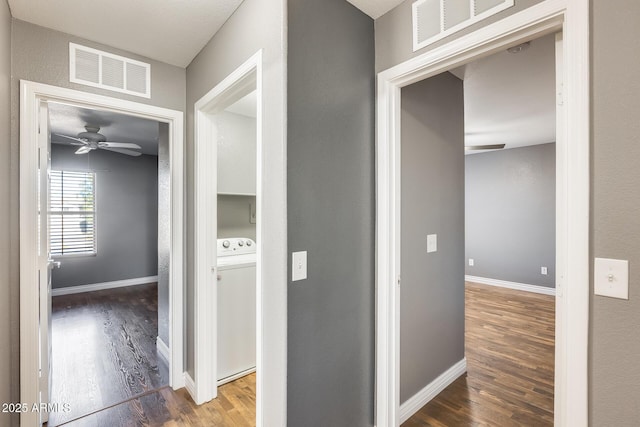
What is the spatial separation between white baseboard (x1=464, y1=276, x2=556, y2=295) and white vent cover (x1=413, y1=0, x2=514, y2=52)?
535cm

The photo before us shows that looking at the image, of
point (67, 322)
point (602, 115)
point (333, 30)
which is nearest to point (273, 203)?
point (333, 30)

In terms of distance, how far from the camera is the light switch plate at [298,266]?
4.53ft

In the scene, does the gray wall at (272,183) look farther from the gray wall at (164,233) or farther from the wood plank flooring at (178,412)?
the gray wall at (164,233)

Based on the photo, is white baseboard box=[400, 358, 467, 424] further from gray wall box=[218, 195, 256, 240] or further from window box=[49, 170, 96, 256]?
window box=[49, 170, 96, 256]

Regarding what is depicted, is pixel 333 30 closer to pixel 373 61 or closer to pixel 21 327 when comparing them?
pixel 373 61

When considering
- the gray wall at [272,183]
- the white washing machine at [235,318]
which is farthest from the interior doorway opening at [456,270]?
the white washing machine at [235,318]

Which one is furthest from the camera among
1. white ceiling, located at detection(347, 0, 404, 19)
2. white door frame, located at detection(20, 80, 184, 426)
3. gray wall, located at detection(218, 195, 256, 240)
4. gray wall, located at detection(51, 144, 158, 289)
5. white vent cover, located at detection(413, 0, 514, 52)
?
gray wall, located at detection(51, 144, 158, 289)

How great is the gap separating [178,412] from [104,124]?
3.79 metres

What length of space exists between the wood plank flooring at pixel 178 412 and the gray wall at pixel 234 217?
1.46m

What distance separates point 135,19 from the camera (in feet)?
5.86

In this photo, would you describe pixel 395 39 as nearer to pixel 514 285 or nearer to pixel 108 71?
pixel 108 71

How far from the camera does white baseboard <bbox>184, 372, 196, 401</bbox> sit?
7.40 feet

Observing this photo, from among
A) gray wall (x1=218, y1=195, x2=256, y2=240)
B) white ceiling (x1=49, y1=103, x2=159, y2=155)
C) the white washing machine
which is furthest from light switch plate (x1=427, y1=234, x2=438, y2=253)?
white ceiling (x1=49, y1=103, x2=159, y2=155)

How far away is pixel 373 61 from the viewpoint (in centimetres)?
177
